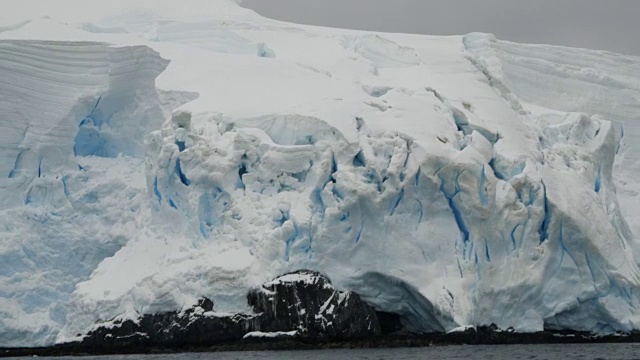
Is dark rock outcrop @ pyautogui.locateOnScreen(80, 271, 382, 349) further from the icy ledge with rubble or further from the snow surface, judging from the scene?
the icy ledge with rubble

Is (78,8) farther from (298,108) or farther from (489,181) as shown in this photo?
(489,181)

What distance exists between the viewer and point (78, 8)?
3812 centimetres

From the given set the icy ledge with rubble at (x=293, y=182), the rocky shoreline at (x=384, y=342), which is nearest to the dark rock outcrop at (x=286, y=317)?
the rocky shoreline at (x=384, y=342)

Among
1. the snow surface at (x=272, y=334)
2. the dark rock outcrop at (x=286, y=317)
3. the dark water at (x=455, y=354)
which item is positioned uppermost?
the dark rock outcrop at (x=286, y=317)

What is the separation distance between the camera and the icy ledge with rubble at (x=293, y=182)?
28125 mm

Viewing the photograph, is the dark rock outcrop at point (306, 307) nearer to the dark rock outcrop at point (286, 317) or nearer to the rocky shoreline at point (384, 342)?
the dark rock outcrop at point (286, 317)

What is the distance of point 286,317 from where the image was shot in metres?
27.4

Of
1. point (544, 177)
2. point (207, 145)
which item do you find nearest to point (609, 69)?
point (544, 177)

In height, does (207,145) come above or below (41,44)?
below

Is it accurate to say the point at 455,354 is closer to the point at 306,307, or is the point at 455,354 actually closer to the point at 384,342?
the point at 384,342

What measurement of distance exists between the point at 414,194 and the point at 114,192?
8.32 meters

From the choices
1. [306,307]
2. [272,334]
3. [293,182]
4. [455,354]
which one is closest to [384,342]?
[306,307]

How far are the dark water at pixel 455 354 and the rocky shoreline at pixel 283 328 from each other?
0.95 ft

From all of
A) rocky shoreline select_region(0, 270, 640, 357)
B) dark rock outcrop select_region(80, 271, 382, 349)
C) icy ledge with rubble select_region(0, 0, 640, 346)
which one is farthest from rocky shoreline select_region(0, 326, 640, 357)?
icy ledge with rubble select_region(0, 0, 640, 346)
